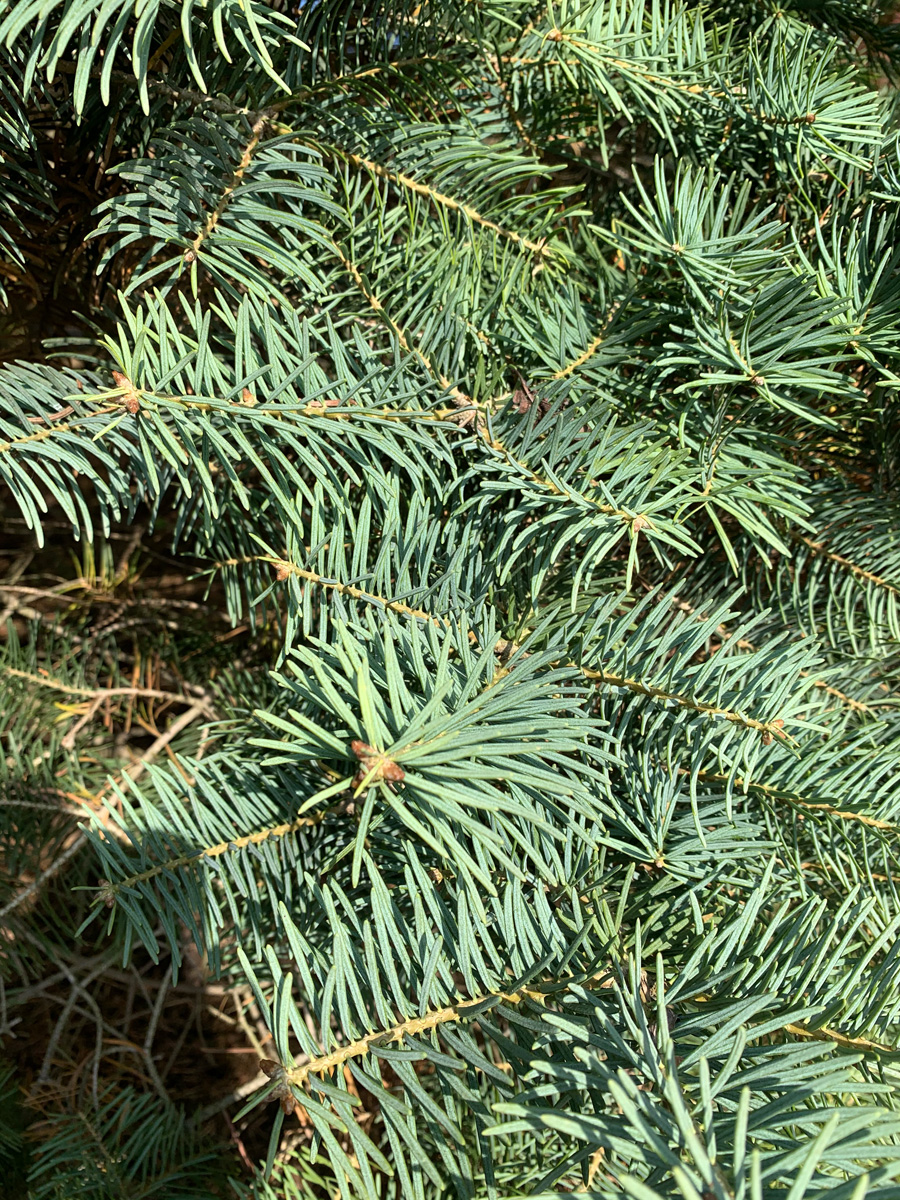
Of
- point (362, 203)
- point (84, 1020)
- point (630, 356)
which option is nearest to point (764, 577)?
point (630, 356)

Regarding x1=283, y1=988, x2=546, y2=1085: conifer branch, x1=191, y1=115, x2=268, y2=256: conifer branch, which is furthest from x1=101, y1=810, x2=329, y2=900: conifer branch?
x1=191, y1=115, x2=268, y2=256: conifer branch

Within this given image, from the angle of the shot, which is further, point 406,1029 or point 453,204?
point 453,204

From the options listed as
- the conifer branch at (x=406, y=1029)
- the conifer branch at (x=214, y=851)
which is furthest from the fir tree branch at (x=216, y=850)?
the conifer branch at (x=406, y=1029)

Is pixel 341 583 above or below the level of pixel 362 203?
below

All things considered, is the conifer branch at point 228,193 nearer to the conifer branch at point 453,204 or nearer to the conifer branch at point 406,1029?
the conifer branch at point 453,204

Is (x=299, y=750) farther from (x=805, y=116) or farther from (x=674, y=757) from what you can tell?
(x=805, y=116)

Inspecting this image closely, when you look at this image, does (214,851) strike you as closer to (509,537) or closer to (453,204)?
(509,537)

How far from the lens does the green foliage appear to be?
0.92 ft

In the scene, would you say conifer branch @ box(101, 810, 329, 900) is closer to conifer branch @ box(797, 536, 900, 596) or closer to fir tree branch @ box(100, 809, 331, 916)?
fir tree branch @ box(100, 809, 331, 916)

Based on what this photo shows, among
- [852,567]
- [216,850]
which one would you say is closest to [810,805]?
[852,567]

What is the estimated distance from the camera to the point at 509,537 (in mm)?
374

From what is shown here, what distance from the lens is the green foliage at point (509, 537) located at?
0.28 metres

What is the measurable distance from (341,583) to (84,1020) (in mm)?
592

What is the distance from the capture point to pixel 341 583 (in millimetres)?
363
